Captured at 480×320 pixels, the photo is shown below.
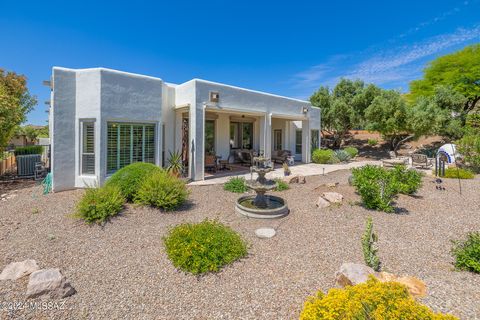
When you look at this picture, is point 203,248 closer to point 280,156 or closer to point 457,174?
point 457,174

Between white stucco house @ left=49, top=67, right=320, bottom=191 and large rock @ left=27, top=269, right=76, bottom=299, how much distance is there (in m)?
6.28

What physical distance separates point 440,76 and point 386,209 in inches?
1275

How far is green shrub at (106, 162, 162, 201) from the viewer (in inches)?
291

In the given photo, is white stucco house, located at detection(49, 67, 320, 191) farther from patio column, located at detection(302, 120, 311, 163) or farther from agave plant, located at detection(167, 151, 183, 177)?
patio column, located at detection(302, 120, 311, 163)

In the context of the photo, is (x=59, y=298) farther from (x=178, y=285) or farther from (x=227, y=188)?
(x=227, y=188)

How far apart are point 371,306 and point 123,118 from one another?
10147 millimetres

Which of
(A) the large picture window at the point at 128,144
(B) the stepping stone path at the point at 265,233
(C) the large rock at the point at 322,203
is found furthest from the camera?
(A) the large picture window at the point at 128,144

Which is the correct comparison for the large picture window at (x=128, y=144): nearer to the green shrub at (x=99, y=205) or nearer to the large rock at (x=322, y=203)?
the green shrub at (x=99, y=205)

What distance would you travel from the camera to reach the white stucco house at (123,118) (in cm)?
902

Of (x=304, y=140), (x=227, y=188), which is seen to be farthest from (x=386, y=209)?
(x=304, y=140)

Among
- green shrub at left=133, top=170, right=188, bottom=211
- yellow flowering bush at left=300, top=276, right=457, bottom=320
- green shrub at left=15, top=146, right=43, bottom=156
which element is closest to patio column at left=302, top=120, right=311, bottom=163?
green shrub at left=133, top=170, right=188, bottom=211

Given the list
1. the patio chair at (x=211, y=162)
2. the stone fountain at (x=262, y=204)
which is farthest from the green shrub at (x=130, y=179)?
the patio chair at (x=211, y=162)

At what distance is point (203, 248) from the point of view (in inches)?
168

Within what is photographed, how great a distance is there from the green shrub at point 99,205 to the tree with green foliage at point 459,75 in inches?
1223
